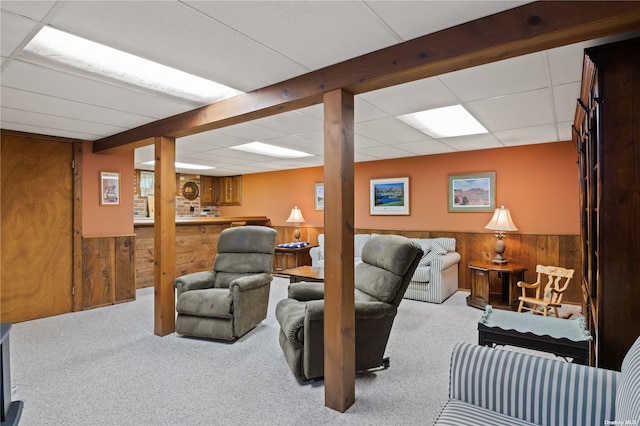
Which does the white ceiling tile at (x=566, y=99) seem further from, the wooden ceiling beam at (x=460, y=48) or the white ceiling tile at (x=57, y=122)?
the white ceiling tile at (x=57, y=122)

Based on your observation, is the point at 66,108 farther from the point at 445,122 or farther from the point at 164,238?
the point at 445,122

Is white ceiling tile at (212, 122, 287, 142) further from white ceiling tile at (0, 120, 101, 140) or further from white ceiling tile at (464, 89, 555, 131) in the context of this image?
white ceiling tile at (464, 89, 555, 131)

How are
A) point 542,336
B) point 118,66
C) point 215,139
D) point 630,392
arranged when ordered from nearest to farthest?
point 630,392 < point 542,336 < point 118,66 < point 215,139

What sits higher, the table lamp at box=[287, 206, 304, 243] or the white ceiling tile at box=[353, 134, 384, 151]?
the white ceiling tile at box=[353, 134, 384, 151]

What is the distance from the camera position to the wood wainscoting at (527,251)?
483 cm

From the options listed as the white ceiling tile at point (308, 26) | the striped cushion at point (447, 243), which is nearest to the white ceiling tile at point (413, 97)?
the white ceiling tile at point (308, 26)

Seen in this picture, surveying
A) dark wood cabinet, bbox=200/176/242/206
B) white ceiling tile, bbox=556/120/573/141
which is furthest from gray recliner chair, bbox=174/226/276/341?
dark wood cabinet, bbox=200/176/242/206

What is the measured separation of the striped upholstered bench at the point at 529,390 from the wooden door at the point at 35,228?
15.5 feet

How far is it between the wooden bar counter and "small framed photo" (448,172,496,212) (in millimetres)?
4205

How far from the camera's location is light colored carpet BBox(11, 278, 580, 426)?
218 cm

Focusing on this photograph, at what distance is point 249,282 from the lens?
3.54 m

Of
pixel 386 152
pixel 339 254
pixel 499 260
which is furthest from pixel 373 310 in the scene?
pixel 386 152

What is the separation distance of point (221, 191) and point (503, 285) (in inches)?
268

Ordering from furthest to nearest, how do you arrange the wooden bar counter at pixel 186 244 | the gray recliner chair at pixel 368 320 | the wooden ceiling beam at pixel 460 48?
the wooden bar counter at pixel 186 244, the gray recliner chair at pixel 368 320, the wooden ceiling beam at pixel 460 48
